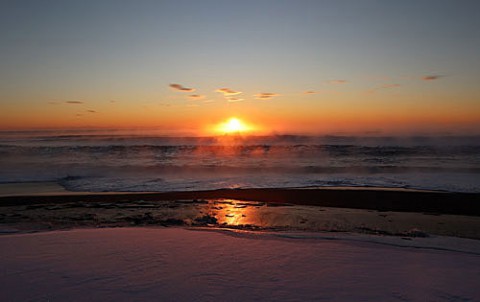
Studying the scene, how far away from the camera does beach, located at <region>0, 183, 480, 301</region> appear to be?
12.7ft

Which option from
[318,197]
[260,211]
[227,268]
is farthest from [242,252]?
[318,197]

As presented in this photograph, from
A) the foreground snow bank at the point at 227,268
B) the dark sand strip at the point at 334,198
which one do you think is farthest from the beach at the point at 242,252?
the dark sand strip at the point at 334,198

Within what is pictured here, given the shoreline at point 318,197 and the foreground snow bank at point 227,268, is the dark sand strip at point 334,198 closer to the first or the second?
the shoreline at point 318,197

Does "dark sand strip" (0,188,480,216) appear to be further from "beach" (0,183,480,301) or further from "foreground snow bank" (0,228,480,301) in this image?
"foreground snow bank" (0,228,480,301)

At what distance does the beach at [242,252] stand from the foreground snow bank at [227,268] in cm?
2

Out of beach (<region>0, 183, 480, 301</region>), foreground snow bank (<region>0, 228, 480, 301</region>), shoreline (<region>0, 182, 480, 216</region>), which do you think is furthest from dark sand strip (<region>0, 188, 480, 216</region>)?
foreground snow bank (<region>0, 228, 480, 301</region>)

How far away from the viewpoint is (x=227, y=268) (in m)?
4.55

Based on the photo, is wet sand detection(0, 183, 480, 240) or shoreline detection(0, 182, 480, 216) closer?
wet sand detection(0, 183, 480, 240)

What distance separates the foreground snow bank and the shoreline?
148 inches

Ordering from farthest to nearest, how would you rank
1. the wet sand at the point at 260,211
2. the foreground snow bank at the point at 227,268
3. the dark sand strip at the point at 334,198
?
1. the dark sand strip at the point at 334,198
2. the wet sand at the point at 260,211
3. the foreground snow bank at the point at 227,268

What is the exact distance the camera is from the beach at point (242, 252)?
12.7ft

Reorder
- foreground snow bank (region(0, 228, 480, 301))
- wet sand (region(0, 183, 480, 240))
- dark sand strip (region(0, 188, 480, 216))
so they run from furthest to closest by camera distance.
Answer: dark sand strip (region(0, 188, 480, 216))
wet sand (region(0, 183, 480, 240))
foreground snow bank (region(0, 228, 480, 301))

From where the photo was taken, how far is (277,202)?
411 inches

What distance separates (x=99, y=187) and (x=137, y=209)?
5.38 meters
